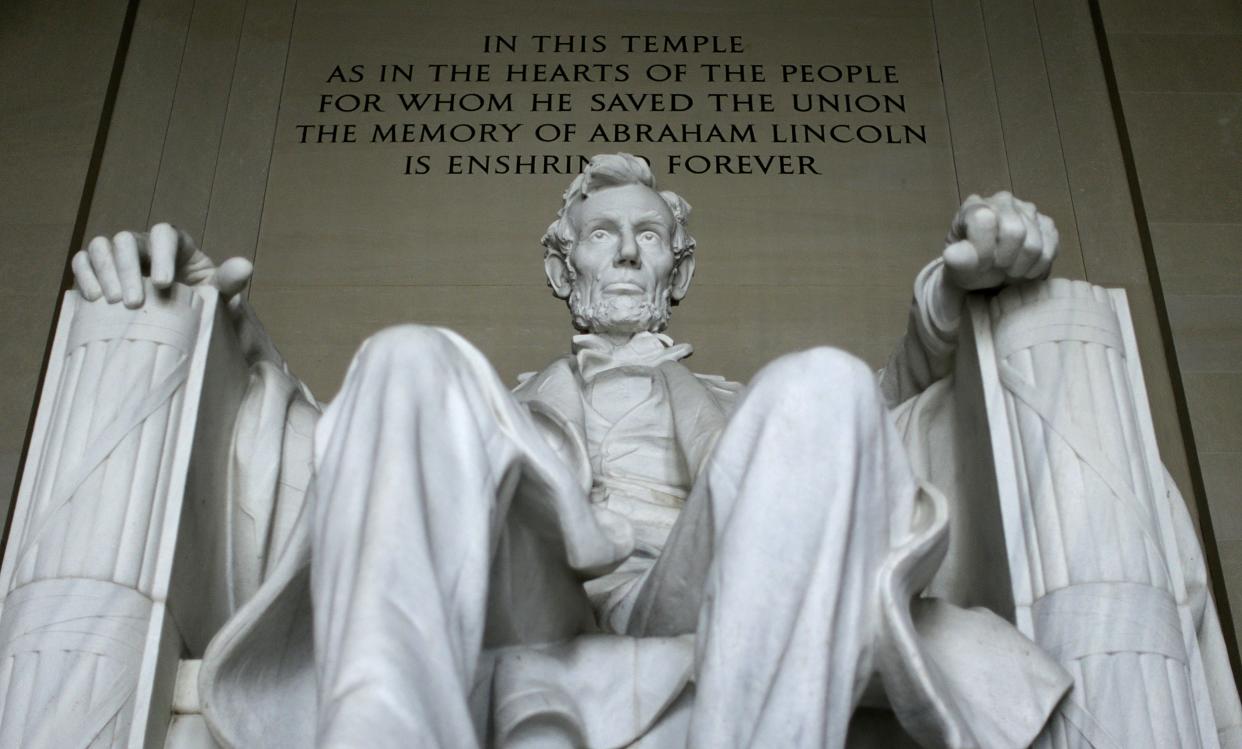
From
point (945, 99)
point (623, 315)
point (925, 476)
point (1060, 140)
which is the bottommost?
point (925, 476)

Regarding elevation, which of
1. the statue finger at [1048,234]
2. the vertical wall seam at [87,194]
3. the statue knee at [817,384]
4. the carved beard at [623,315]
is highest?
the vertical wall seam at [87,194]

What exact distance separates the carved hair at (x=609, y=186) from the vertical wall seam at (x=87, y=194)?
1775 millimetres

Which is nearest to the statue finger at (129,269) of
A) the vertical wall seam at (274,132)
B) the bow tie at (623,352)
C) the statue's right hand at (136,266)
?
the statue's right hand at (136,266)

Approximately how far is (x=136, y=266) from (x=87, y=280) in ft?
0.32

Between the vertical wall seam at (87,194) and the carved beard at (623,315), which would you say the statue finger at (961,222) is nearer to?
the carved beard at (623,315)

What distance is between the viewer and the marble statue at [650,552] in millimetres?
2693

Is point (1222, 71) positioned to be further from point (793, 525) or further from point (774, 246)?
point (793, 525)

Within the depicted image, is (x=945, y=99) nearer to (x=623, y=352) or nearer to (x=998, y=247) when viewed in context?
(x=623, y=352)

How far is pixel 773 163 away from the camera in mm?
6770

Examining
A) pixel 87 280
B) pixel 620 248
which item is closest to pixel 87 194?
pixel 620 248

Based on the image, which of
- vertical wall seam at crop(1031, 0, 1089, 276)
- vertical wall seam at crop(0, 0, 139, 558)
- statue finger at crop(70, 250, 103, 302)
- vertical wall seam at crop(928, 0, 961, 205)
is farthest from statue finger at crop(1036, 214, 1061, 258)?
vertical wall seam at crop(0, 0, 139, 558)

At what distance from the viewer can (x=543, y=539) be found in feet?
9.80

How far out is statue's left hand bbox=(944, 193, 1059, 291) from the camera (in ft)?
12.1

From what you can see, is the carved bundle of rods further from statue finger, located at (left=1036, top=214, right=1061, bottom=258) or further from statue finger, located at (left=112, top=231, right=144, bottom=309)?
statue finger, located at (left=112, top=231, right=144, bottom=309)
